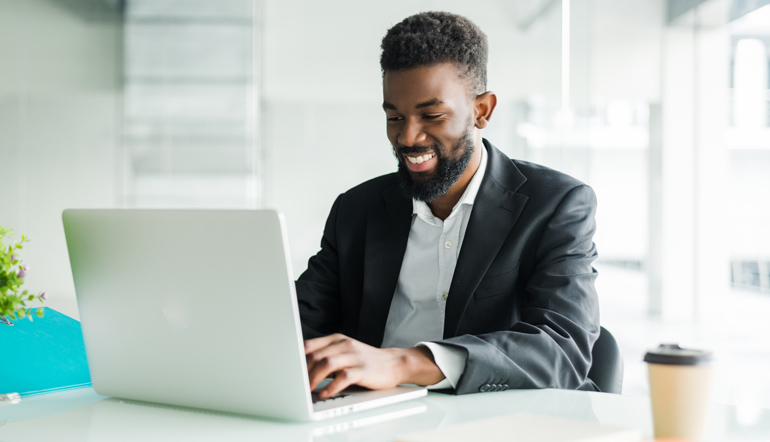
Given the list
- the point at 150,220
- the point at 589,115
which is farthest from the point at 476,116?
the point at 589,115

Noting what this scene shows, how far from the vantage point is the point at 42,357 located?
4.33ft

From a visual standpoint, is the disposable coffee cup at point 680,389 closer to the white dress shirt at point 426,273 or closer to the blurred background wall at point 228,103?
the white dress shirt at point 426,273

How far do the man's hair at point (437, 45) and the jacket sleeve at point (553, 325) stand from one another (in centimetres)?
38

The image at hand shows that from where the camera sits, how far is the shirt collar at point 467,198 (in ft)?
5.57

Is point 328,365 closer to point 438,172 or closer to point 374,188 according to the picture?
point 438,172

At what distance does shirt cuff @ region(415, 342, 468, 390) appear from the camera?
3.79ft

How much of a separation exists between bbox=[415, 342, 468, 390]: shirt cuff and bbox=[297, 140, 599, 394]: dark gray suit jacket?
0.04ft

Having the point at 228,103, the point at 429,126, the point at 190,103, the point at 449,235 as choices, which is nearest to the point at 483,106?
the point at 429,126

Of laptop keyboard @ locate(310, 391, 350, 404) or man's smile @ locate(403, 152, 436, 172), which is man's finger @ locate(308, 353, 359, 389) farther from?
man's smile @ locate(403, 152, 436, 172)

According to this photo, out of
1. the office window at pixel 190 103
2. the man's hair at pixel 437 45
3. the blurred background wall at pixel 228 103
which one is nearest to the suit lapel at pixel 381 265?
the man's hair at pixel 437 45

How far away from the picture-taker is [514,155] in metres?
4.39

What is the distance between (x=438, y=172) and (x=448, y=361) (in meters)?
0.58

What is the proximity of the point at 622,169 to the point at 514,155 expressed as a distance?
1371 mm

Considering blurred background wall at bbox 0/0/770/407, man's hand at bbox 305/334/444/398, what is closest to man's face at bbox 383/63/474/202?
man's hand at bbox 305/334/444/398
